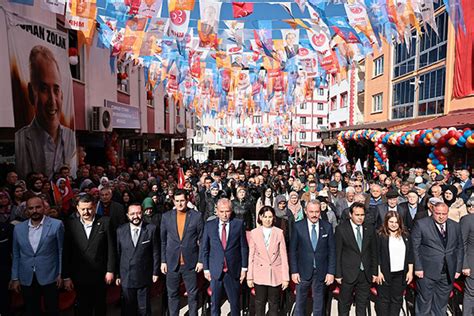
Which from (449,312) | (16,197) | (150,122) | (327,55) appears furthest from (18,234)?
(150,122)

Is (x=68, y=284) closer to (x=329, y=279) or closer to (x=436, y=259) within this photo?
(x=329, y=279)

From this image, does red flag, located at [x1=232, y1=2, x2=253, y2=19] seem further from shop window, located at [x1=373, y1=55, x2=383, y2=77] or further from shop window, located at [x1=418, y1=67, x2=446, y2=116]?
shop window, located at [x1=373, y1=55, x2=383, y2=77]

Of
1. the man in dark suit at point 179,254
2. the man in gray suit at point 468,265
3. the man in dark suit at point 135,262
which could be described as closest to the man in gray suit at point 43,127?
the man in dark suit at point 135,262

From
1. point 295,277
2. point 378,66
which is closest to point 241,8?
point 295,277

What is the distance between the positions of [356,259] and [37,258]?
14.0ft

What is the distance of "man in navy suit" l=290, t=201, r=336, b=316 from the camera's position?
5.03 m

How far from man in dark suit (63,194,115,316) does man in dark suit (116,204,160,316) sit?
0.53ft

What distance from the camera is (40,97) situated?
10820 mm

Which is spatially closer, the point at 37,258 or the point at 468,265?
the point at 37,258

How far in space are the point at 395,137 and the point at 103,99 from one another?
1431 cm

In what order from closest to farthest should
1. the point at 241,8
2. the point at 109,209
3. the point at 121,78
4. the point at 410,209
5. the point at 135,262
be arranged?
the point at 135,262 → the point at 109,209 → the point at 410,209 → the point at 241,8 → the point at 121,78

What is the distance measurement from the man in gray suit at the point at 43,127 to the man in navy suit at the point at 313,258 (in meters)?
8.83

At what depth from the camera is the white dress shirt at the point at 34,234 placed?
4551 mm

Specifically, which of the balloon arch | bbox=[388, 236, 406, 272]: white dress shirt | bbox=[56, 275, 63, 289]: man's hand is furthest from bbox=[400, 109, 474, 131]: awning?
bbox=[56, 275, 63, 289]: man's hand
